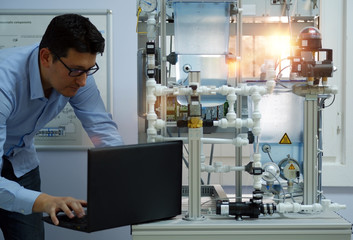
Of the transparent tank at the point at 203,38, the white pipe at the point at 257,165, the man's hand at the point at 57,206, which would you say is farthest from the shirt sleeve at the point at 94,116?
the white pipe at the point at 257,165

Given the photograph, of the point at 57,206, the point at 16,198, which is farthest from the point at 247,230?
the point at 16,198

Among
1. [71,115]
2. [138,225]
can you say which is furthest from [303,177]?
[71,115]

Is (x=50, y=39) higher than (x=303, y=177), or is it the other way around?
(x=50, y=39)

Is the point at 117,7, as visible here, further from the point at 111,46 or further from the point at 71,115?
the point at 71,115

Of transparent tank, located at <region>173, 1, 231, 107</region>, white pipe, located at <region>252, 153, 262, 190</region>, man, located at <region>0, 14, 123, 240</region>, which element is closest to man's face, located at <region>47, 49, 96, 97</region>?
man, located at <region>0, 14, 123, 240</region>

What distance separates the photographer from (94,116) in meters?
1.91

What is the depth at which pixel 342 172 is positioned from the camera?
284 centimetres

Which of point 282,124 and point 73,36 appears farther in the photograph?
point 282,124

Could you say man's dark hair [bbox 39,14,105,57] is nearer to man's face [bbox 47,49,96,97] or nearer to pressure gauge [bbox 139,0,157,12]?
man's face [bbox 47,49,96,97]

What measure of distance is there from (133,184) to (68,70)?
478 millimetres

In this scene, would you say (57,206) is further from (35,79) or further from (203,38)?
(203,38)

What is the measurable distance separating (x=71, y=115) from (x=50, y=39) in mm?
1143

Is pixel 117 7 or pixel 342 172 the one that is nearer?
pixel 117 7

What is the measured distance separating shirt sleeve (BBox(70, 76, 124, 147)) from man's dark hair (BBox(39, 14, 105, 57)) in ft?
1.16
